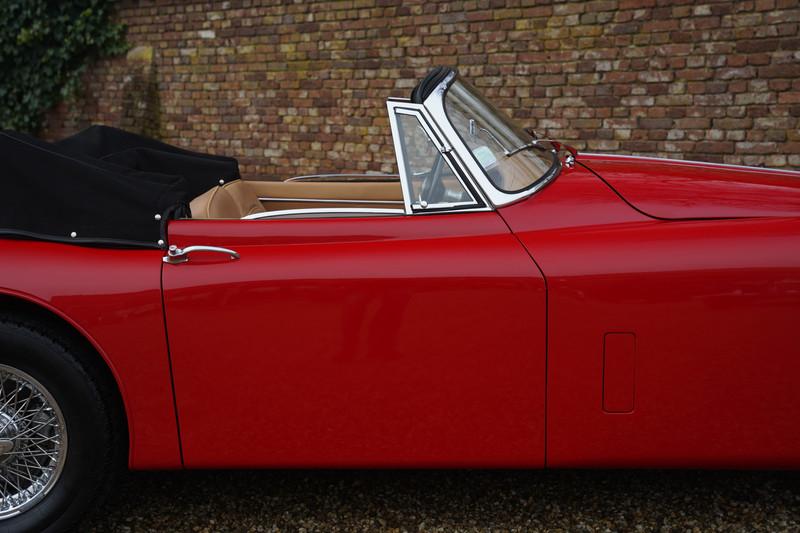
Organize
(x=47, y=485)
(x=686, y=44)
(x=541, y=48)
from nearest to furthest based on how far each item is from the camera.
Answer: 1. (x=47, y=485)
2. (x=686, y=44)
3. (x=541, y=48)

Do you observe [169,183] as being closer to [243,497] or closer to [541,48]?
[243,497]

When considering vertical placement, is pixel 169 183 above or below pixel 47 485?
above

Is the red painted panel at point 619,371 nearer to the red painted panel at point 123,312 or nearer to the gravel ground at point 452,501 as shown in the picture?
the gravel ground at point 452,501

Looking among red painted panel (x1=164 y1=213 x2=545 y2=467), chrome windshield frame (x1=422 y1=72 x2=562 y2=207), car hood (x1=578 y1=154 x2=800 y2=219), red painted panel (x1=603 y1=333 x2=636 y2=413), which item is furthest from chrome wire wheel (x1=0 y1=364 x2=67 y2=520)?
car hood (x1=578 y1=154 x2=800 y2=219)

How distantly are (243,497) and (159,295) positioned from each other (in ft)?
2.73

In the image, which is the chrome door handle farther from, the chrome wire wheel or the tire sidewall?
the chrome wire wheel

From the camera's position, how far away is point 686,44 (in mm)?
6254

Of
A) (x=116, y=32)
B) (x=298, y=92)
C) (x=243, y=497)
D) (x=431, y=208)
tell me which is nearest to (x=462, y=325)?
(x=431, y=208)

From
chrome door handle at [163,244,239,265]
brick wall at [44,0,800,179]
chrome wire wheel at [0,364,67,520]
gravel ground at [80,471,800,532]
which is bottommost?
gravel ground at [80,471,800,532]

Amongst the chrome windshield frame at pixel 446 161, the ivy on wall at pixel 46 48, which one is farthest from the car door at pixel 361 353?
the ivy on wall at pixel 46 48

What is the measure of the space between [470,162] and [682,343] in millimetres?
853

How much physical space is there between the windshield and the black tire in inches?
54.4

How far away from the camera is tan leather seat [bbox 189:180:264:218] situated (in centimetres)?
275

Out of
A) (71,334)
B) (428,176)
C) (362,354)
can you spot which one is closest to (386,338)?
(362,354)
